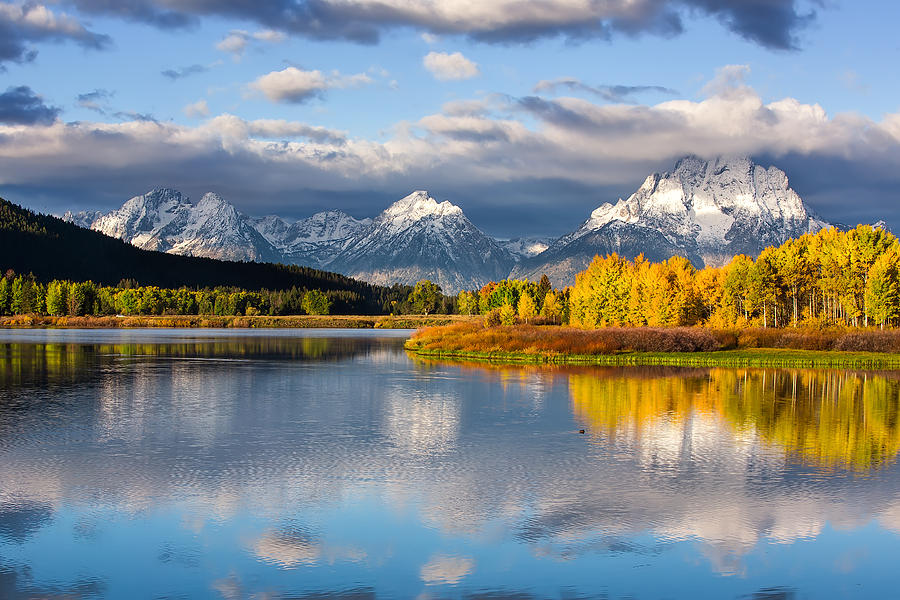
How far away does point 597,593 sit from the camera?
56.5ft

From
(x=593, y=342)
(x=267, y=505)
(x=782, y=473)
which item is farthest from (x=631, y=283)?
(x=267, y=505)

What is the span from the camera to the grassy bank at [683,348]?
8644cm

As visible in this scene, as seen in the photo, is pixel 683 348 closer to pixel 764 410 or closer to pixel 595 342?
pixel 595 342

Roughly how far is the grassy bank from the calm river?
36115 mm

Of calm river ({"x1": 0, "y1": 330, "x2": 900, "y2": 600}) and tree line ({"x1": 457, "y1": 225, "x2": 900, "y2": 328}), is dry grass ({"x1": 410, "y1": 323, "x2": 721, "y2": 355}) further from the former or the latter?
calm river ({"x1": 0, "y1": 330, "x2": 900, "y2": 600})

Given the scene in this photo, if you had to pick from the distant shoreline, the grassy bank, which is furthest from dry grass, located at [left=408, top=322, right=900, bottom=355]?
the distant shoreline

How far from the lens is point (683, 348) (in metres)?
94.1

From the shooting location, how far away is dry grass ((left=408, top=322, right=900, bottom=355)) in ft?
303

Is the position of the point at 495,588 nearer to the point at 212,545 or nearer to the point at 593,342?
the point at 212,545

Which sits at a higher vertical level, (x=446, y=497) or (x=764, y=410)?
(x=446, y=497)

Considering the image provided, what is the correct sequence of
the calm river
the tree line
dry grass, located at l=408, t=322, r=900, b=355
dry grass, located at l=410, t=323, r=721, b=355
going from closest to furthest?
1. the calm river
2. dry grass, located at l=410, t=323, r=721, b=355
3. dry grass, located at l=408, t=322, r=900, b=355
4. the tree line

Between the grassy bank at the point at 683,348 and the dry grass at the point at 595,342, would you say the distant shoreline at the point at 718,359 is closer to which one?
the grassy bank at the point at 683,348

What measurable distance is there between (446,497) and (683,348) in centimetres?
7401

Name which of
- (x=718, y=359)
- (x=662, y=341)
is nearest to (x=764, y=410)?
(x=718, y=359)
